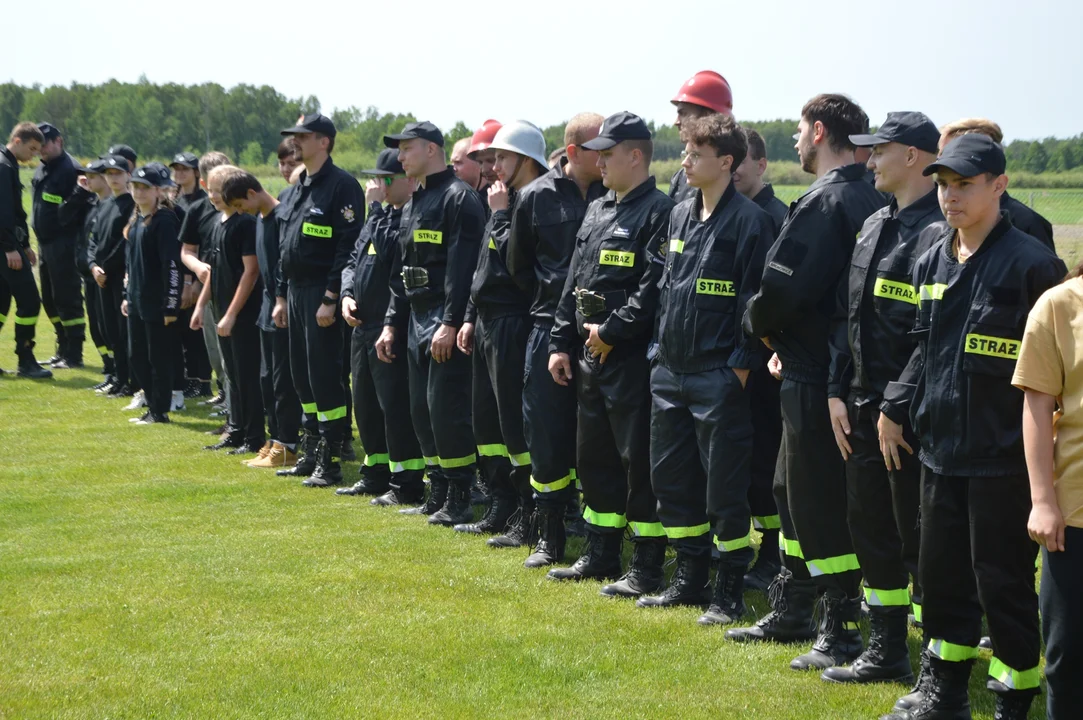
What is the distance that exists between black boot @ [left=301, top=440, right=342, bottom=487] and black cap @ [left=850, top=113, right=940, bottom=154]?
19.8ft

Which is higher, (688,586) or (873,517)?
(873,517)

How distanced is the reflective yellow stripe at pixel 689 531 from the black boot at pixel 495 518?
2.05 m

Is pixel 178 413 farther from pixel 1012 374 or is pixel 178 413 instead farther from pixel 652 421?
pixel 1012 374

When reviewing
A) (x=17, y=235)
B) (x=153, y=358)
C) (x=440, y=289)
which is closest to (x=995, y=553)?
(x=440, y=289)

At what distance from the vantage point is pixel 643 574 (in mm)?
6684

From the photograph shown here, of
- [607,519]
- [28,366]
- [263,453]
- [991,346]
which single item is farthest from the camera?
[28,366]

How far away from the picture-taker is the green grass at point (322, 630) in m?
4.99

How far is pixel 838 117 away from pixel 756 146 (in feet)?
4.24

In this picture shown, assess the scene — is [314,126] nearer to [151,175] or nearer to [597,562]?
[151,175]

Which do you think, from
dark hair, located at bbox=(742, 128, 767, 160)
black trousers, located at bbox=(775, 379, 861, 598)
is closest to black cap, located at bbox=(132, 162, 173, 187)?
dark hair, located at bbox=(742, 128, 767, 160)

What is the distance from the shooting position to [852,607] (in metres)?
5.50

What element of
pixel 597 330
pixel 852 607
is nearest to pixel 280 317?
pixel 597 330

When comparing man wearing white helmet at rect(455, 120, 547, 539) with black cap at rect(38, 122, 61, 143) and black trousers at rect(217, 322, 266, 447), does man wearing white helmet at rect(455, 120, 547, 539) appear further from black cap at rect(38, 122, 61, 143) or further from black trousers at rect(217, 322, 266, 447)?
black cap at rect(38, 122, 61, 143)

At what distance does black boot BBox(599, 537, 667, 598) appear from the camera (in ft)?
21.8
